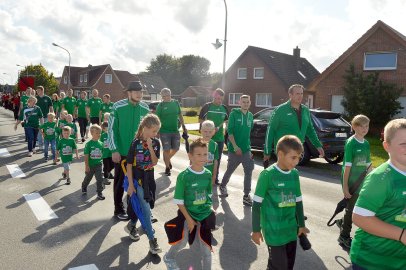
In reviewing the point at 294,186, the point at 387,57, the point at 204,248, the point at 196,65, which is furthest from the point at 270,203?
the point at 196,65

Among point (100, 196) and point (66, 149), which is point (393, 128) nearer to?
point (100, 196)

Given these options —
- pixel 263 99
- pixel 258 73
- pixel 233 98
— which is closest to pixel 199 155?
pixel 263 99

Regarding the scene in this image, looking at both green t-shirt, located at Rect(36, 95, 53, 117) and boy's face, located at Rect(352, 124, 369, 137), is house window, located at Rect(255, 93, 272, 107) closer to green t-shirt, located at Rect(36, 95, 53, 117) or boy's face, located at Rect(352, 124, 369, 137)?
green t-shirt, located at Rect(36, 95, 53, 117)

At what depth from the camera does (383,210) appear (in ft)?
7.30

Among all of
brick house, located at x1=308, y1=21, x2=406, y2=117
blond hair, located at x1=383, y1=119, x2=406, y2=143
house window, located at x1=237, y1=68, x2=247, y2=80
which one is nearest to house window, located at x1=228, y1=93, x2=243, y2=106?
house window, located at x1=237, y1=68, x2=247, y2=80

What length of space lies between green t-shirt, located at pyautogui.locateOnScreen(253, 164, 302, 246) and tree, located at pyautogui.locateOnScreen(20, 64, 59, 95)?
65692mm

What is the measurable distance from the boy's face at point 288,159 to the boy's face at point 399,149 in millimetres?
982

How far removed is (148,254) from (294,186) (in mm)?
2213

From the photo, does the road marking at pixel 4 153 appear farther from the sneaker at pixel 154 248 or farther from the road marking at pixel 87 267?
the sneaker at pixel 154 248

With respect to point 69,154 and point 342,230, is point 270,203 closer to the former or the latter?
point 342,230

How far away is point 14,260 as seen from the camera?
14.1 ft

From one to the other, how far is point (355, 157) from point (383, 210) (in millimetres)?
2673

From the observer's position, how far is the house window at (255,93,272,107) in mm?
35156

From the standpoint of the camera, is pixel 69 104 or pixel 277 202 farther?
pixel 69 104
